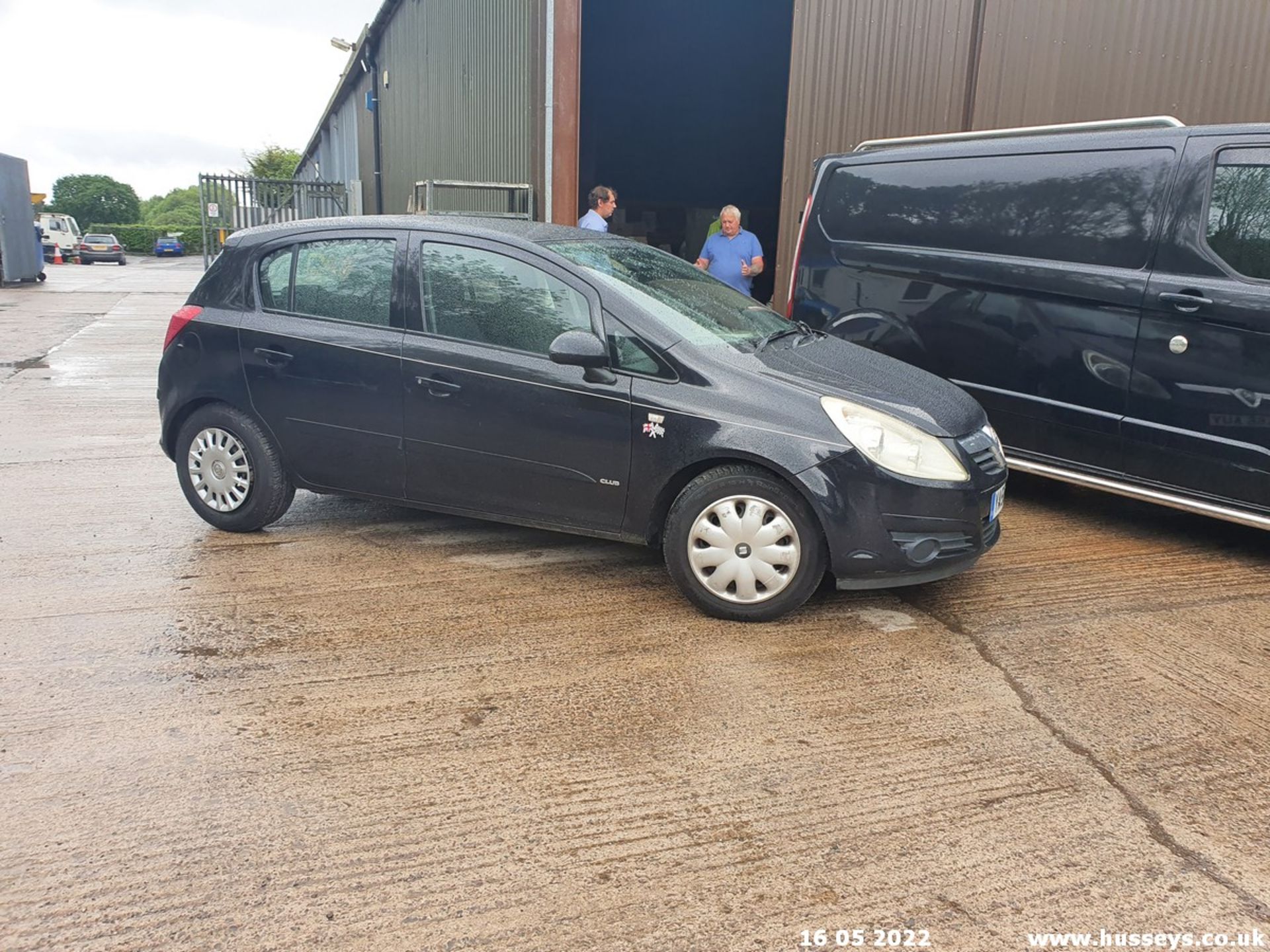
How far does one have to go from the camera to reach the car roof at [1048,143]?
5117 millimetres

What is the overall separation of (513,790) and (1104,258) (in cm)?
419

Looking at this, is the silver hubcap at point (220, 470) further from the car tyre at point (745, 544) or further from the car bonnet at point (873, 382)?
the car bonnet at point (873, 382)

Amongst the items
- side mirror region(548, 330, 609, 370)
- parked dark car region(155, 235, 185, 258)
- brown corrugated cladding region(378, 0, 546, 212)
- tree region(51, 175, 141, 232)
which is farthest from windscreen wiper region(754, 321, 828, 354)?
tree region(51, 175, 141, 232)

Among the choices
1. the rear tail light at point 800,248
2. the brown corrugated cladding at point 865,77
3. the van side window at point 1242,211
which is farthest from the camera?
the brown corrugated cladding at point 865,77

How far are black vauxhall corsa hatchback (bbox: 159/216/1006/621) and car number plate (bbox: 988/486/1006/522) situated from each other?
2 centimetres

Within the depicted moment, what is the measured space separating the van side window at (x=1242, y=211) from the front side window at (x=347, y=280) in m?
4.00

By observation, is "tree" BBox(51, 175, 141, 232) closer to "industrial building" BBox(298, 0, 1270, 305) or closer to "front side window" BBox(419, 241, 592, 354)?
"industrial building" BBox(298, 0, 1270, 305)

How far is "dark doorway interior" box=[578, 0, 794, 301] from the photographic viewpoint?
15.7 meters

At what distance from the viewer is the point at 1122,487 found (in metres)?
5.30

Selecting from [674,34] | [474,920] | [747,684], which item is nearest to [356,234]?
[747,684]

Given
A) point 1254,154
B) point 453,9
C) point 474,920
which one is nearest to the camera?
point 474,920

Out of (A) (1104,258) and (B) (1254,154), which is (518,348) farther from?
(B) (1254,154)

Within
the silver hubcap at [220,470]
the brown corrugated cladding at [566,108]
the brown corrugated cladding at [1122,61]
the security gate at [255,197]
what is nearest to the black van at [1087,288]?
the silver hubcap at [220,470]

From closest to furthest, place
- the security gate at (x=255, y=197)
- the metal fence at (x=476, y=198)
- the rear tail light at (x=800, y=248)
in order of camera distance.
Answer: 1. the rear tail light at (x=800, y=248)
2. the metal fence at (x=476, y=198)
3. the security gate at (x=255, y=197)
